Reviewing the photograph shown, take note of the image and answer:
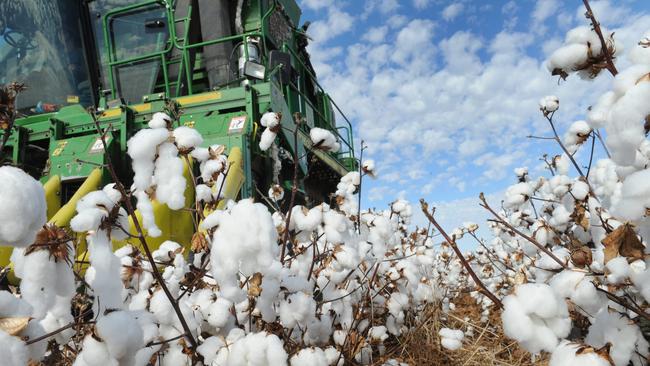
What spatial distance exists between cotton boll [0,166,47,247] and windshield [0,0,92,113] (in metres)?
5.68

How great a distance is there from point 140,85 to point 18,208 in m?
5.48

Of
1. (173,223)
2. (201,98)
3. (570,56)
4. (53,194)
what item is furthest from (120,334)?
(201,98)

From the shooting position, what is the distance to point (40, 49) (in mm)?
5539

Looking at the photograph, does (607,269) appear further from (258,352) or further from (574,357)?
(258,352)

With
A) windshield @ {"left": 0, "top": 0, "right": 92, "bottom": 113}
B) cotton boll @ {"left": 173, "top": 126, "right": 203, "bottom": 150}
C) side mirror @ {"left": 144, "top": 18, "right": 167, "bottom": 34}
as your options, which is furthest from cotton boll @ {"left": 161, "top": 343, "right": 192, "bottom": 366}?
windshield @ {"left": 0, "top": 0, "right": 92, "bottom": 113}

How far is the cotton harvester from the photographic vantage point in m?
4.25

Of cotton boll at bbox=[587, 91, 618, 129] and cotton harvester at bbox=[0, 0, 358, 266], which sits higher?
cotton harvester at bbox=[0, 0, 358, 266]

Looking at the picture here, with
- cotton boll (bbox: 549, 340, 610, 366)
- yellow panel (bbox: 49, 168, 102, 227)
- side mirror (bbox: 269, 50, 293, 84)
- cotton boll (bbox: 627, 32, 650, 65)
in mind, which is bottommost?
cotton boll (bbox: 549, 340, 610, 366)

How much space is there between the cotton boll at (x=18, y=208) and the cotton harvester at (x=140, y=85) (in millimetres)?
2443

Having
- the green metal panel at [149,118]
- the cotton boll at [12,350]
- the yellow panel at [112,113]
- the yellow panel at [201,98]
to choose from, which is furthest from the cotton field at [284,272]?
the yellow panel at [112,113]

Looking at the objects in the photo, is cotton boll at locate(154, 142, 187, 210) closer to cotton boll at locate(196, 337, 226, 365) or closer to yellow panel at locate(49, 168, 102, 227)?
cotton boll at locate(196, 337, 226, 365)

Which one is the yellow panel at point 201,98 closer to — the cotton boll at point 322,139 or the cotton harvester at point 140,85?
the cotton harvester at point 140,85

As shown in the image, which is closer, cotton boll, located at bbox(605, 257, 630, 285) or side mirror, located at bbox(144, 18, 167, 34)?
cotton boll, located at bbox(605, 257, 630, 285)

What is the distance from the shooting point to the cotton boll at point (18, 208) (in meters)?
0.67
